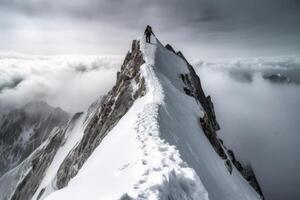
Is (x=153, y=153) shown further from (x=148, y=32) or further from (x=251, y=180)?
(x=251, y=180)

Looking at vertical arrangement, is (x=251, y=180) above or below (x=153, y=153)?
below

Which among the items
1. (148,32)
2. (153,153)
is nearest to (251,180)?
(148,32)

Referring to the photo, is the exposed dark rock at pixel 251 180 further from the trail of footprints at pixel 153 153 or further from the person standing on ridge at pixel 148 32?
the trail of footprints at pixel 153 153

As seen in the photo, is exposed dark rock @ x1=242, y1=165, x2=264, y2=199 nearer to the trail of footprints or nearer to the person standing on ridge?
the person standing on ridge

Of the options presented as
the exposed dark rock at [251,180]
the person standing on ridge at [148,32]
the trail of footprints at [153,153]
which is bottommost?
the exposed dark rock at [251,180]

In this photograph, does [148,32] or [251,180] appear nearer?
[148,32]

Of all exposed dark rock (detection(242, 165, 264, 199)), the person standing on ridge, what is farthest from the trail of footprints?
exposed dark rock (detection(242, 165, 264, 199))

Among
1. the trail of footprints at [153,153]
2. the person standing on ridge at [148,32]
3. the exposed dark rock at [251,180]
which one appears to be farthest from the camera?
the exposed dark rock at [251,180]

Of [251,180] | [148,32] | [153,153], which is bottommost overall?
[251,180]

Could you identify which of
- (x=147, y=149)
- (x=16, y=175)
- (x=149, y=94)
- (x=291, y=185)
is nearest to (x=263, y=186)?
(x=291, y=185)

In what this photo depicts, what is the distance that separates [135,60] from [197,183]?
127ft

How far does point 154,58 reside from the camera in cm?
4309

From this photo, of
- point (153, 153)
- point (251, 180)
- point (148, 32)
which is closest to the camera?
point (153, 153)

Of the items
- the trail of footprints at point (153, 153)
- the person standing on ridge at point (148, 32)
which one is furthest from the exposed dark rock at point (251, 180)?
the trail of footprints at point (153, 153)
